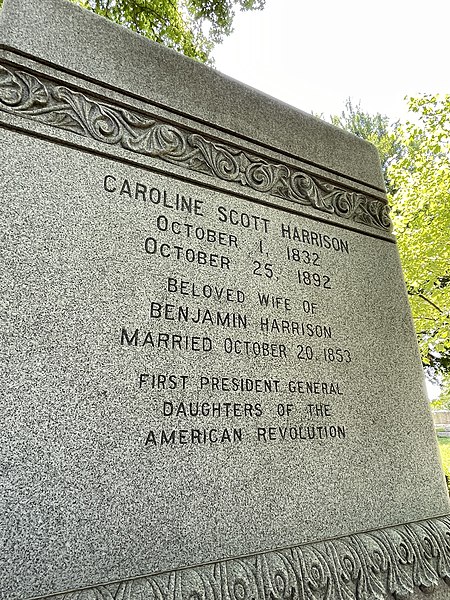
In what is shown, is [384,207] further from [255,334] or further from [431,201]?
[431,201]

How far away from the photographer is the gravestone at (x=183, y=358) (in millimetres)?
1707

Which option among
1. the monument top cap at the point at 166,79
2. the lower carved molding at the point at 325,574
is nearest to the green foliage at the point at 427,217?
the monument top cap at the point at 166,79

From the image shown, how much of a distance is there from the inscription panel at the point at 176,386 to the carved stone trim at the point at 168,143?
0.60 feet

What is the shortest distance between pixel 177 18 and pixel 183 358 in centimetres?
833

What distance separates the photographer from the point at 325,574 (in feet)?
6.39

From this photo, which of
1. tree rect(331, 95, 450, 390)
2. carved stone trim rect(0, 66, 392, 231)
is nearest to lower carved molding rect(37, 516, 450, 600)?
carved stone trim rect(0, 66, 392, 231)

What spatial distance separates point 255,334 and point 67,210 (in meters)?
1.22

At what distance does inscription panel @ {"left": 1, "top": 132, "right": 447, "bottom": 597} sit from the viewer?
5.56 feet

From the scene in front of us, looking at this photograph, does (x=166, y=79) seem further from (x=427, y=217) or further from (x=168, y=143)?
(x=427, y=217)

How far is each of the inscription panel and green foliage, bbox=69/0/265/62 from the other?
710 centimetres

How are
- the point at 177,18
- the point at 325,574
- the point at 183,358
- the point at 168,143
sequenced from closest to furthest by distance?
1. the point at 325,574
2. the point at 183,358
3. the point at 168,143
4. the point at 177,18

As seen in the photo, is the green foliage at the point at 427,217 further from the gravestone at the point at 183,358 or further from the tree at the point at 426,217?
the gravestone at the point at 183,358

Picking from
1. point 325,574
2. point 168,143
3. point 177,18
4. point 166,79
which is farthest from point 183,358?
point 177,18

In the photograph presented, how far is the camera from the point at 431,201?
9352 millimetres
